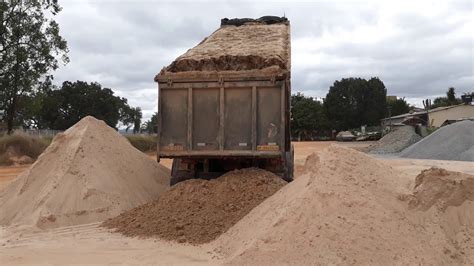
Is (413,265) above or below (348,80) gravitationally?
below

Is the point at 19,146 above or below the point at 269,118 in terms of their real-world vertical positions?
below

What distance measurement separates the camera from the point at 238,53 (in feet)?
28.6

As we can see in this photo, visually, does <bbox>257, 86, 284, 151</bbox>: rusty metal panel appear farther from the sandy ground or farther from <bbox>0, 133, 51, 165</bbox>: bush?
<bbox>0, 133, 51, 165</bbox>: bush

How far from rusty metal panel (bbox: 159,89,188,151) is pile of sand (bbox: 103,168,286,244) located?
697 mm

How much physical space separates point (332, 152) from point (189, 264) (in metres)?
2.62

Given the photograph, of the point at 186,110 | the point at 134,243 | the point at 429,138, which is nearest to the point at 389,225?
the point at 134,243

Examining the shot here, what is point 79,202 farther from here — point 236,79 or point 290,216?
point 290,216

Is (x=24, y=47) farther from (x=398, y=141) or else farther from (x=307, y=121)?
(x=307, y=121)

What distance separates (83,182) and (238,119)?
3.11m

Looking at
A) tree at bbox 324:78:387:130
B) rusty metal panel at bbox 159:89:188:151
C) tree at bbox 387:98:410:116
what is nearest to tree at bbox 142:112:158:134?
rusty metal panel at bbox 159:89:188:151

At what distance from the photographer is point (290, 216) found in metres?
5.88

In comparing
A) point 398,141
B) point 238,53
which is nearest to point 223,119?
point 238,53

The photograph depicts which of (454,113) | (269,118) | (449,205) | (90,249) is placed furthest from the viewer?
(454,113)

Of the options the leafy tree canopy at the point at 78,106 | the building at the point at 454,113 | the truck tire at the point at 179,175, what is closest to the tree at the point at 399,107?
the building at the point at 454,113
